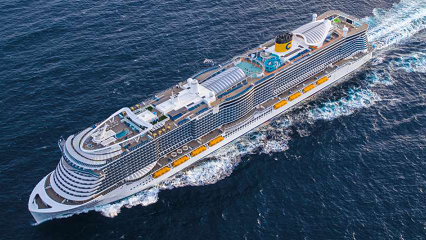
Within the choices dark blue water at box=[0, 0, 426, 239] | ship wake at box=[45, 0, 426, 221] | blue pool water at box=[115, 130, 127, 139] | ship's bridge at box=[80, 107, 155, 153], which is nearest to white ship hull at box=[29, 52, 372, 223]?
ship wake at box=[45, 0, 426, 221]

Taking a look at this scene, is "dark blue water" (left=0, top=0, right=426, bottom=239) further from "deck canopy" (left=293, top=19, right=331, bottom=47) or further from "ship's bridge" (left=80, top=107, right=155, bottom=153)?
"deck canopy" (left=293, top=19, right=331, bottom=47)

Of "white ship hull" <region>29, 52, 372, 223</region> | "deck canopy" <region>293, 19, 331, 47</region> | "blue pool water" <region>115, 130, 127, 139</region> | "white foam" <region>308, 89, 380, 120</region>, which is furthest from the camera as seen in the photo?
"deck canopy" <region>293, 19, 331, 47</region>

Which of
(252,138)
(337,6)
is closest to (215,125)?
(252,138)

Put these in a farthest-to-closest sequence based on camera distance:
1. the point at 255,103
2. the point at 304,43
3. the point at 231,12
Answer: the point at 231,12
the point at 304,43
the point at 255,103

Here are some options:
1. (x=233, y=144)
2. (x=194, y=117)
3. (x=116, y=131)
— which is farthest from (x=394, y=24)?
(x=116, y=131)

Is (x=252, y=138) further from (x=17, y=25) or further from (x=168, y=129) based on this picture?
(x=17, y=25)

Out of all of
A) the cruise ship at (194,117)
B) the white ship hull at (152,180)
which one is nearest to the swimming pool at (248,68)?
the cruise ship at (194,117)

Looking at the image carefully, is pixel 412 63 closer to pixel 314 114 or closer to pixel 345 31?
pixel 345 31
